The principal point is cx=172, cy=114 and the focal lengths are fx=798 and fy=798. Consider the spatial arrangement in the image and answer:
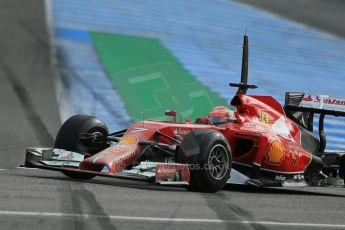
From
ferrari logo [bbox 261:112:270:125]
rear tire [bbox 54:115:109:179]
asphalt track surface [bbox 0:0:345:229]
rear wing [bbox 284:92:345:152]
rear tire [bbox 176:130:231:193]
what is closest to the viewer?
asphalt track surface [bbox 0:0:345:229]

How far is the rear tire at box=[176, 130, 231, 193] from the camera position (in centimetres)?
1002

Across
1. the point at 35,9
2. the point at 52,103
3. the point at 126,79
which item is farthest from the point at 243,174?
the point at 35,9

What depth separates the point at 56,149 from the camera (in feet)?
36.0

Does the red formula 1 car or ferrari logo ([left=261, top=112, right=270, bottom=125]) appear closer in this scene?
the red formula 1 car

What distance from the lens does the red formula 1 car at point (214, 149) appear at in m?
10.1

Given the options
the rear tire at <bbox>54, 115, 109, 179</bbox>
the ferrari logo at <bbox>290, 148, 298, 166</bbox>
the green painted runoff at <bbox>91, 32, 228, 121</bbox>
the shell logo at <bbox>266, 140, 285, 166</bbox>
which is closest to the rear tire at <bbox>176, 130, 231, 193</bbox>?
the shell logo at <bbox>266, 140, 285, 166</bbox>

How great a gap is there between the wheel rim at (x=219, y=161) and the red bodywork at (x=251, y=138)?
0.78 meters

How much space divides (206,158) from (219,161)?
345mm

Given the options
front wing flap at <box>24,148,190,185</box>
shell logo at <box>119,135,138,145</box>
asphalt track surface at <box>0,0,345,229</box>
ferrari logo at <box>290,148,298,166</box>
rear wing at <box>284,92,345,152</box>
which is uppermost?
rear wing at <box>284,92,345,152</box>

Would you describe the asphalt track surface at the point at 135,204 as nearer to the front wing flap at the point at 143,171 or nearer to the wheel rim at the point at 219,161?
the front wing flap at the point at 143,171

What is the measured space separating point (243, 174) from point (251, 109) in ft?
3.43

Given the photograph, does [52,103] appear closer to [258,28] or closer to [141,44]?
[141,44]

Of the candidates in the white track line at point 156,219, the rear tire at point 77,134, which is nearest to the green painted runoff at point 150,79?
the rear tire at point 77,134

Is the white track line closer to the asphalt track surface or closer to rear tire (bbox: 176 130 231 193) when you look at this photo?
the asphalt track surface
